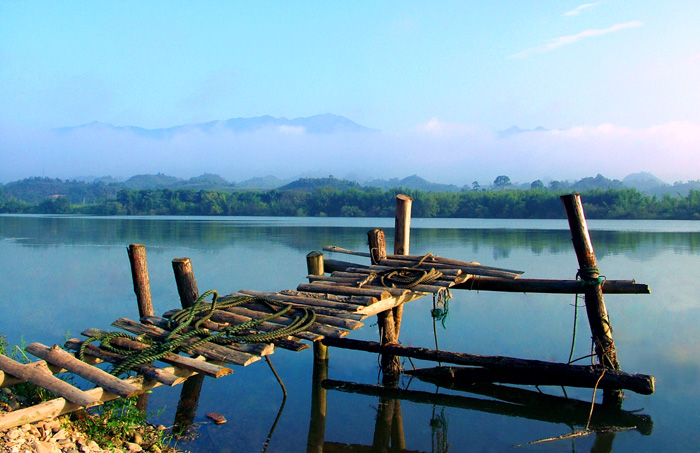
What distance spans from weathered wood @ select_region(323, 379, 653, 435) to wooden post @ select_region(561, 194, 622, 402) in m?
0.27

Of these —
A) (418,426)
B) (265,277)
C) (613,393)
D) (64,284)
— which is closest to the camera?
(418,426)

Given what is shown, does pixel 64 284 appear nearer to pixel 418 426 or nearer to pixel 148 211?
pixel 418 426

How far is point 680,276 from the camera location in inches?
603

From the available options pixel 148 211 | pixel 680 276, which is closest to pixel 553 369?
pixel 680 276

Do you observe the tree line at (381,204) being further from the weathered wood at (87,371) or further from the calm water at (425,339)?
the weathered wood at (87,371)

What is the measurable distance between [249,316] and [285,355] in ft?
9.39

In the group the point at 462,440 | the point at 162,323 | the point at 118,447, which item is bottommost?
the point at 462,440

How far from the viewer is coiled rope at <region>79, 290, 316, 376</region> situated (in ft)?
13.4

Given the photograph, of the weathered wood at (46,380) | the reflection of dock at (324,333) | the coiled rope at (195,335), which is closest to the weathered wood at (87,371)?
the reflection of dock at (324,333)

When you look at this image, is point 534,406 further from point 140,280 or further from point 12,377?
point 12,377

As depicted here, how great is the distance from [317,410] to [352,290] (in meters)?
1.40

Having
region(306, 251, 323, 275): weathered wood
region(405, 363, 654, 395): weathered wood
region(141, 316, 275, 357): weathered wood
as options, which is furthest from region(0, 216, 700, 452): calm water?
region(306, 251, 323, 275): weathered wood

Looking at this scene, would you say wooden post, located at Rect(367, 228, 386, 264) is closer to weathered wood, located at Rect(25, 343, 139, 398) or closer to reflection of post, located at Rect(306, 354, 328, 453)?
reflection of post, located at Rect(306, 354, 328, 453)

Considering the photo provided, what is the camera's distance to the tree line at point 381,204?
5275 centimetres
